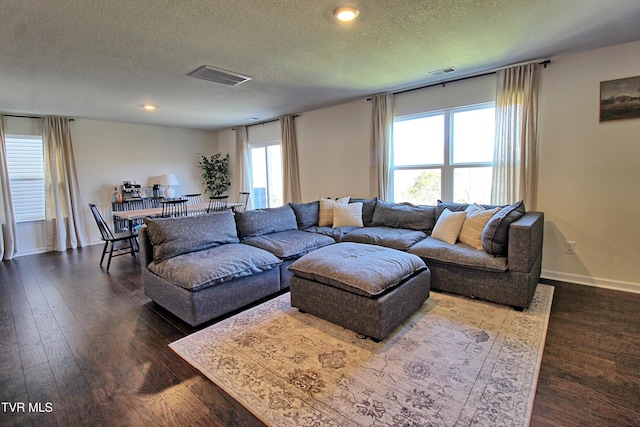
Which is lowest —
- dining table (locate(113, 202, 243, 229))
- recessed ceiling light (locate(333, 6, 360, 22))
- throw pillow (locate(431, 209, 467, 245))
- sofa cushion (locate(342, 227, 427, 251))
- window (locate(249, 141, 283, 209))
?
sofa cushion (locate(342, 227, 427, 251))

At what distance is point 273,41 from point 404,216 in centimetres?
246

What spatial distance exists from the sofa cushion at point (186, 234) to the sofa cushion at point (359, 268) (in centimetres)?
103

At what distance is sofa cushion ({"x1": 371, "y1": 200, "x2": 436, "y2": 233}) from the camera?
12.3 feet

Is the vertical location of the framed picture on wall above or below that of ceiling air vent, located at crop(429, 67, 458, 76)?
below

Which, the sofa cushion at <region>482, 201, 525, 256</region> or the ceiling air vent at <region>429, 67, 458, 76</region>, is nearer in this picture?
the sofa cushion at <region>482, 201, 525, 256</region>

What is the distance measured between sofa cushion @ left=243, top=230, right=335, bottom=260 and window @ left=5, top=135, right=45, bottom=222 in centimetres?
456

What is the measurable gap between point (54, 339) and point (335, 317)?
2170 mm

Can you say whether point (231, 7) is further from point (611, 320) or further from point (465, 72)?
point (611, 320)

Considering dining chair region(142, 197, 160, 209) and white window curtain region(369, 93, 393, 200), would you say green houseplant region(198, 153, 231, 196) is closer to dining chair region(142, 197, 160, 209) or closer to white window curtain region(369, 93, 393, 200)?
dining chair region(142, 197, 160, 209)

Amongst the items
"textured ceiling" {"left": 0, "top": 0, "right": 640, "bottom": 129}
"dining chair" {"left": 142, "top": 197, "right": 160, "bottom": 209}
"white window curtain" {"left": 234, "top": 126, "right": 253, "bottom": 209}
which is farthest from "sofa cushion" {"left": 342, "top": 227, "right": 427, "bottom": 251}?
"dining chair" {"left": 142, "top": 197, "right": 160, "bottom": 209}

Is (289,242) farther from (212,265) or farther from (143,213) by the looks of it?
(143,213)

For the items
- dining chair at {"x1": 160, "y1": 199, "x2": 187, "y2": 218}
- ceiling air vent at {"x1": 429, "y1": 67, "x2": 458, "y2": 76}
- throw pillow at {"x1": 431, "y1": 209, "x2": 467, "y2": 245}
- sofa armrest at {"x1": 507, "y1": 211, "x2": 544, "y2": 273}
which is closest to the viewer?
sofa armrest at {"x1": 507, "y1": 211, "x2": 544, "y2": 273}

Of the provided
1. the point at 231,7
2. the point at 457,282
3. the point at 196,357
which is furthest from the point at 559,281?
the point at 231,7

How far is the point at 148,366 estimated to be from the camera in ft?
6.56
